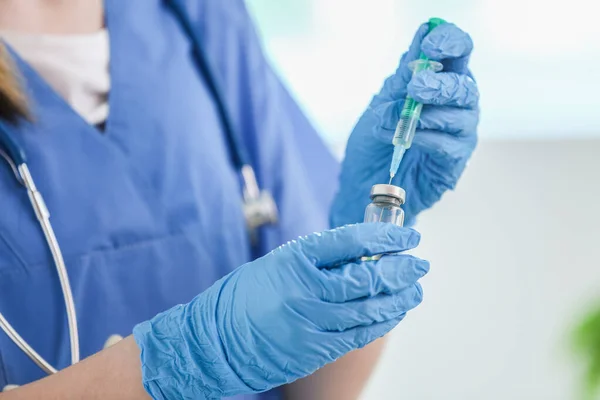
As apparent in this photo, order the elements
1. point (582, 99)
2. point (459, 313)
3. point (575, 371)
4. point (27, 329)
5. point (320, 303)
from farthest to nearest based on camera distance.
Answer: point (582, 99)
point (459, 313)
point (575, 371)
point (27, 329)
point (320, 303)

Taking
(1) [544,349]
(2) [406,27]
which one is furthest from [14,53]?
(1) [544,349]

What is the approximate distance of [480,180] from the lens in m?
1.96

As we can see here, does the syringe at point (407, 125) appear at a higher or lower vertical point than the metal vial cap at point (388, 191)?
higher

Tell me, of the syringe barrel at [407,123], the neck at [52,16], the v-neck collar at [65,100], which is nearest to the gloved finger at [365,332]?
the syringe barrel at [407,123]

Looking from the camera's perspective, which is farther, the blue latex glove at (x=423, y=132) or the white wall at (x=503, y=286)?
the white wall at (x=503, y=286)

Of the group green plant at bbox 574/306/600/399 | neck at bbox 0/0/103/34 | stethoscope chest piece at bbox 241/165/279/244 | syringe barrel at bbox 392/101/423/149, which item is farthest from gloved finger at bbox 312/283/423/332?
green plant at bbox 574/306/600/399

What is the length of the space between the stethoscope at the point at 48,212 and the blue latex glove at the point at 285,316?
0.51ft

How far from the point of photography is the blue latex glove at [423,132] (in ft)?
2.75

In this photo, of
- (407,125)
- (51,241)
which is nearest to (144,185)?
(51,241)

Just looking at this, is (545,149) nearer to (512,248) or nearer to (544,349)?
(512,248)

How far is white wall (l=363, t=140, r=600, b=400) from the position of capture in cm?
187

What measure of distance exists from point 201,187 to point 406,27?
1134 millimetres

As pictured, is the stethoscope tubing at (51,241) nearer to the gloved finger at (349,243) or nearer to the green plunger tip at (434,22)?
the gloved finger at (349,243)

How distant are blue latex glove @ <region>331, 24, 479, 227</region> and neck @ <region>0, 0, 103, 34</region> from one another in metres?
0.45
